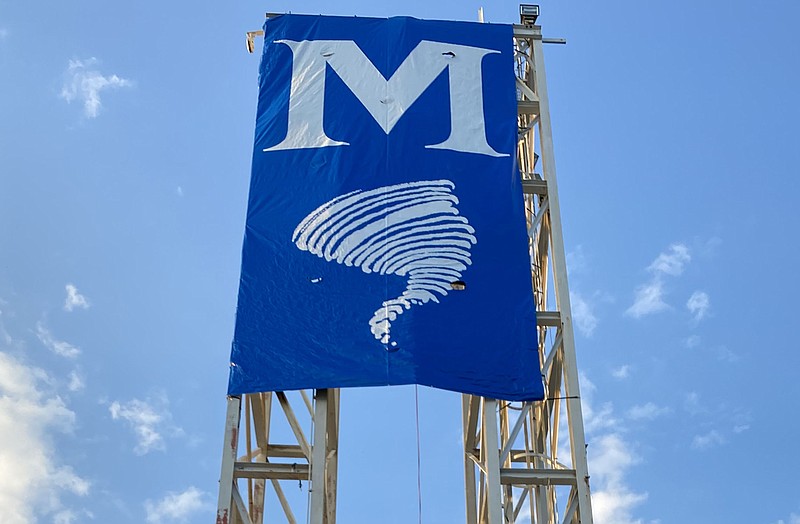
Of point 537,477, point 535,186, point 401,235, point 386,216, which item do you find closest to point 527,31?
point 535,186

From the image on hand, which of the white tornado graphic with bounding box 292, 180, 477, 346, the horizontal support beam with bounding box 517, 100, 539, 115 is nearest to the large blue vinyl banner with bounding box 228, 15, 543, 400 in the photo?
the white tornado graphic with bounding box 292, 180, 477, 346

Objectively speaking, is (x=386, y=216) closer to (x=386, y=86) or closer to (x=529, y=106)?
(x=386, y=86)

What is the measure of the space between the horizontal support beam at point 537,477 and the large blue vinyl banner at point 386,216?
3.32 ft

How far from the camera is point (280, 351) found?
16.0 meters

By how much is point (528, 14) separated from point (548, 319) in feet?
20.9

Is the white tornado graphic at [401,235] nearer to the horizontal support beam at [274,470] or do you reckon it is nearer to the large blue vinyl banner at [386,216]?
the large blue vinyl banner at [386,216]

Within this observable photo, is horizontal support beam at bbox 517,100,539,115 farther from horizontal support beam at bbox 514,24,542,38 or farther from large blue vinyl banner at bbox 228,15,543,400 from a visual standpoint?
horizontal support beam at bbox 514,24,542,38

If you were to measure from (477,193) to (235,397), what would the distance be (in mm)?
4902

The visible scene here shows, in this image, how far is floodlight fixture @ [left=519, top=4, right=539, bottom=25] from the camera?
20.3 meters

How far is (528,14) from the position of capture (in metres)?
20.4

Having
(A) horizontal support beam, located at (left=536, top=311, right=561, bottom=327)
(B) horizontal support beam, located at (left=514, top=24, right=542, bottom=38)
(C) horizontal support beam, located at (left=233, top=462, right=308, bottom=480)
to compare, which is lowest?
(C) horizontal support beam, located at (left=233, top=462, right=308, bottom=480)

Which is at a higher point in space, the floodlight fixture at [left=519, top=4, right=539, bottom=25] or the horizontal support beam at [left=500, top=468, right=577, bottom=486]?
the floodlight fixture at [left=519, top=4, right=539, bottom=25]

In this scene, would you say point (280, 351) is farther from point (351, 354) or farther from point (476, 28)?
point (476, 28)

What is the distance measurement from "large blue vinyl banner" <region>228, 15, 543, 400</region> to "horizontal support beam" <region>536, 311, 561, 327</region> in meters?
0.36
